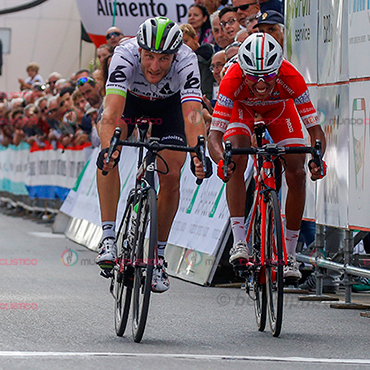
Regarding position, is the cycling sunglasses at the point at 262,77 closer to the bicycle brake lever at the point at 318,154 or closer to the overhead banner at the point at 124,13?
the bicycle brake lever at the point at 318,154

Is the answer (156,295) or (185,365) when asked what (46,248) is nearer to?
(156,295)

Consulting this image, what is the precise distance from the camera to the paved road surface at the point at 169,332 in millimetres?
5848

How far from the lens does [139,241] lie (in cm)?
668

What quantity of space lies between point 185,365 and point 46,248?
9.11 m

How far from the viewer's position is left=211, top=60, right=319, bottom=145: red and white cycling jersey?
7.74 m

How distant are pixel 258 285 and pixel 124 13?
12.5m

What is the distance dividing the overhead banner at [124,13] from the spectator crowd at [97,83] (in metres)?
1.14

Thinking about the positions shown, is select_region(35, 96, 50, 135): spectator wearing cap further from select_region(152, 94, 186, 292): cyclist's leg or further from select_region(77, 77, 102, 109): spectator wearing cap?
select_region(152, 94, 186, 292): cyclist's leg

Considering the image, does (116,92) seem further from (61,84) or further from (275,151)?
(61,84)

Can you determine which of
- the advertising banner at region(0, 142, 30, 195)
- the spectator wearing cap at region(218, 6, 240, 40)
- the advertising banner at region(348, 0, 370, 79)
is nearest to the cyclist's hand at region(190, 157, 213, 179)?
the advertising banner at region(348, 0, 370, 79)

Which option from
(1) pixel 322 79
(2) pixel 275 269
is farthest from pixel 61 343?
(1) pixel 322 79

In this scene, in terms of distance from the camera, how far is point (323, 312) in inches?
343

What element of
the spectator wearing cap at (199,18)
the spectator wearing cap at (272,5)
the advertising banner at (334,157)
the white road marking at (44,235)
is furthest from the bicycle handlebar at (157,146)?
the white road marking at (44,235)

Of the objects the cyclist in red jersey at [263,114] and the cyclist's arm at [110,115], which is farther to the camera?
the cyclist in red jersey at [263,114]
